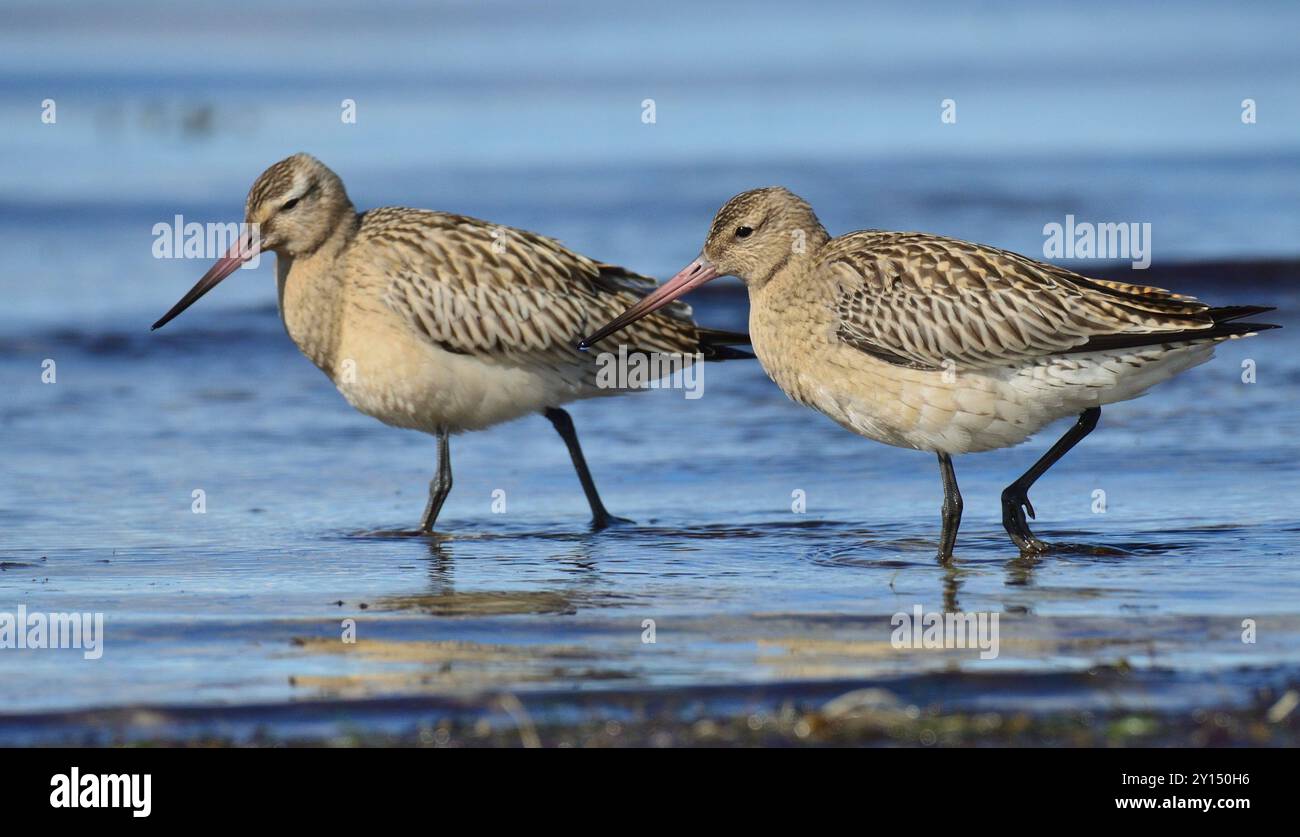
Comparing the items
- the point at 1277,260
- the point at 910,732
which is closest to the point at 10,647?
the point at 910,732

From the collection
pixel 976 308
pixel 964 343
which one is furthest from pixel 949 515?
pixel 976 308

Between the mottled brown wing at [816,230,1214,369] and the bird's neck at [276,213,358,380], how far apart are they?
8.40 feet

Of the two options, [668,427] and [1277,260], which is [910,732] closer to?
[668,427]

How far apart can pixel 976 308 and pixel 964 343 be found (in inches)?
7.1

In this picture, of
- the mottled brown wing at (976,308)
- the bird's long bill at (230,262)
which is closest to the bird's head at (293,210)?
the bird's long bill at (230,262)

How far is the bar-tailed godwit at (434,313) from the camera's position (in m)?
9.28

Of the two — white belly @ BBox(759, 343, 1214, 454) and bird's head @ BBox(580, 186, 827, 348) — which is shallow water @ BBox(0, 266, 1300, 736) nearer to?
white belly @ BBox(759, 343, 1214, 454)

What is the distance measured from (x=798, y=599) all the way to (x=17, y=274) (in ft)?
42.1

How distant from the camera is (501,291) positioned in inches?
374

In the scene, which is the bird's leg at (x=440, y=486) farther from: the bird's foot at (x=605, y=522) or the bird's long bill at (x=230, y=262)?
the bird's long bill at (x=230, y=262)

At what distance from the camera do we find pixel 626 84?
30.4 metres

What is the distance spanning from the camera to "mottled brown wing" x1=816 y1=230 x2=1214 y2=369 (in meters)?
7.91

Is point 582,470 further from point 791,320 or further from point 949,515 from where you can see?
point 949,515

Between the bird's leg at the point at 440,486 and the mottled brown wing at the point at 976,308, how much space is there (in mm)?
2240
